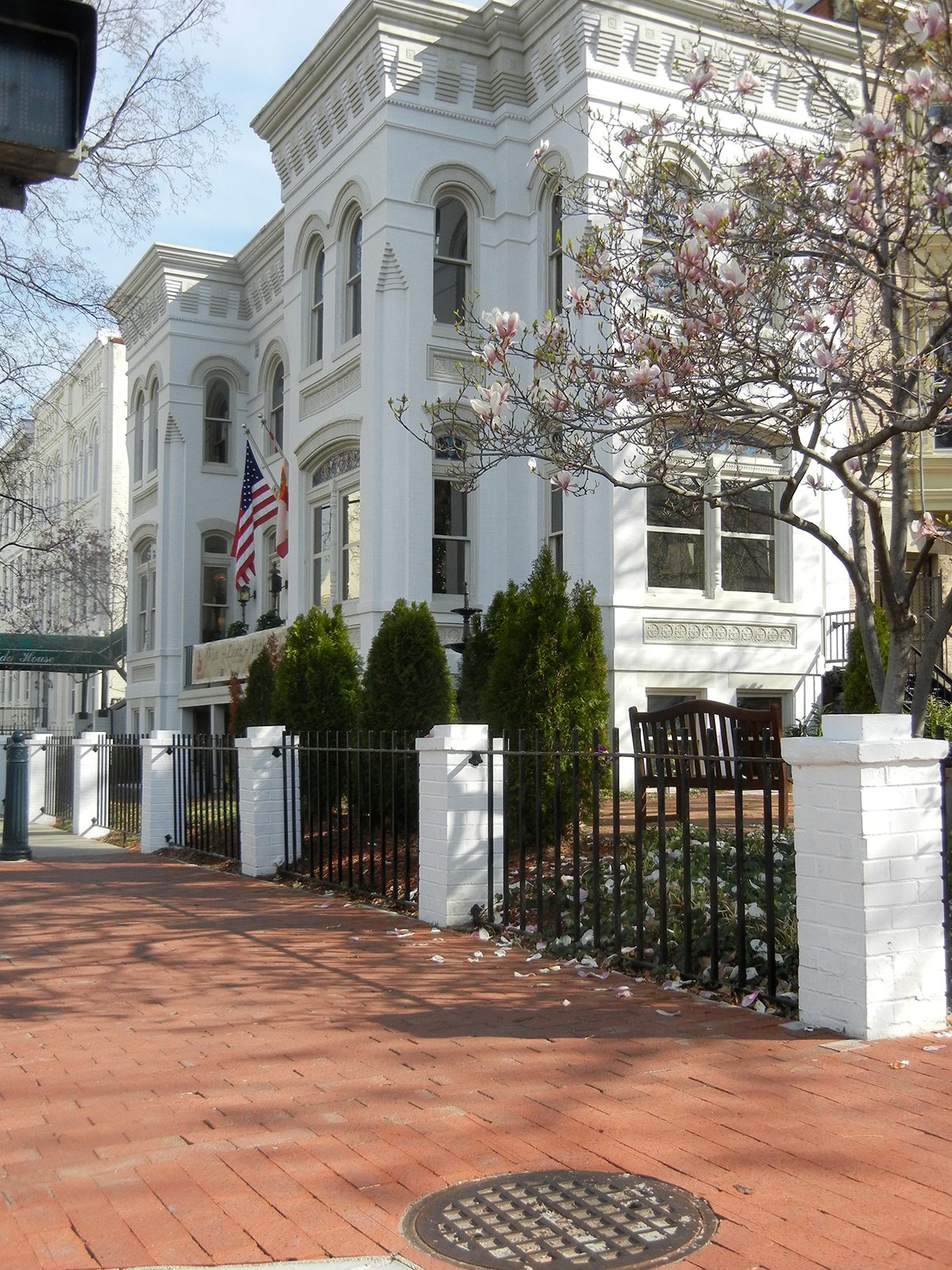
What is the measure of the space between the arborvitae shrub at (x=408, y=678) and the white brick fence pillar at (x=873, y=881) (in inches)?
280

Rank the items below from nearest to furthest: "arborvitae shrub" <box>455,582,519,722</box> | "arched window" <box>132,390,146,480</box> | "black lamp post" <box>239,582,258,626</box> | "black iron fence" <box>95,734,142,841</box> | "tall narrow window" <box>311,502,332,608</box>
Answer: "arborvitae shrub" <box>455,582,519,722</box>
"black iron fence" <box>95,734,142,841</box>
"tall narrow window" <box>311,502,332,608</box>
"black lamp post" <box>239,582,258,626</box>
"arched window" <box>132,390,146,480</box>

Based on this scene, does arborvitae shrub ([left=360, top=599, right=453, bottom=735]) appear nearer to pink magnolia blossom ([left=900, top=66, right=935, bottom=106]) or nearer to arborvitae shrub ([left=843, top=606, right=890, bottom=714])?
arborvitae shrub ([left=843, top=606, right=890, bottom=714])

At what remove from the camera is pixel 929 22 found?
7004 mm

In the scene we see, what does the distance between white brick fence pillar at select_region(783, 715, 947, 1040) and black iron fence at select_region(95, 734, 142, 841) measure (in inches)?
478

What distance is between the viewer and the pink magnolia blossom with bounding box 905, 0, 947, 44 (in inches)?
276

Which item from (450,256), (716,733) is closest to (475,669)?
(716,733)

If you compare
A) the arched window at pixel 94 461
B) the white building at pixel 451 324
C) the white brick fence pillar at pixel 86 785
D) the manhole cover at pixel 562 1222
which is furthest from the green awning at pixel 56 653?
the manhole cover at pixel 562 1222

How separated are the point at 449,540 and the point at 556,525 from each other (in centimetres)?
165

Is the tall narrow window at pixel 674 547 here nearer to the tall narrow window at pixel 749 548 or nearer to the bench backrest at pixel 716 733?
the tall narrow window at pixel 749 548

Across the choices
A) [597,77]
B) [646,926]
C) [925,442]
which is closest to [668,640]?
[925,442]

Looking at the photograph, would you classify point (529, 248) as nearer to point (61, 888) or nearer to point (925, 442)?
point (925, 442)

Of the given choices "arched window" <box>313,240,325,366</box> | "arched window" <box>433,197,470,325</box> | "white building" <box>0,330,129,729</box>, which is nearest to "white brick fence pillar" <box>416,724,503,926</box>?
"arched window" <box>433,197,470,325</box>

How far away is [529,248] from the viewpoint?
63.1 feet

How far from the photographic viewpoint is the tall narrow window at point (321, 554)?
69.7 ft
